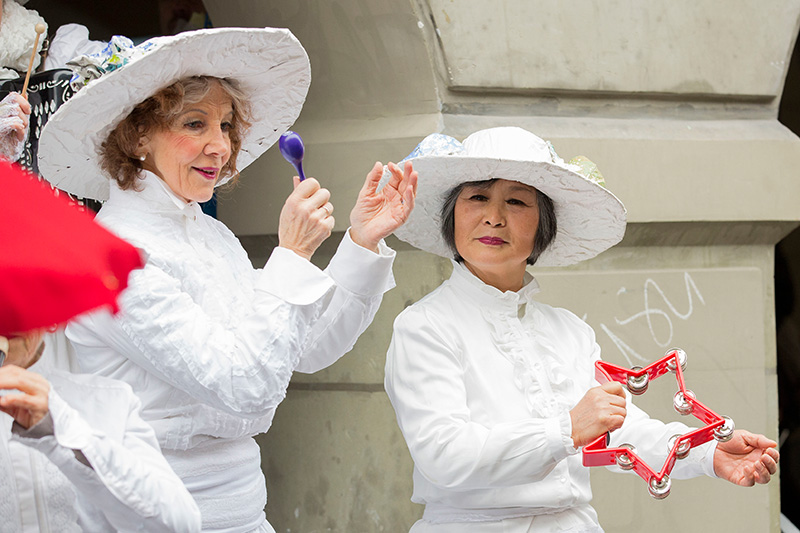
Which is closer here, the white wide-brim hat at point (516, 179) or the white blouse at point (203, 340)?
the white blouse at point (203, 340)

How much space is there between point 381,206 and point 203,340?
597mm

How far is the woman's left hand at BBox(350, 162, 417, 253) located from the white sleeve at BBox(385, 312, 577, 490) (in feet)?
0.74

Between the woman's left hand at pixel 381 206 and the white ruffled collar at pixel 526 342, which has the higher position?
the woman's left hand at pixel 381 206

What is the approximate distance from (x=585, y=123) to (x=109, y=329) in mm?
2286

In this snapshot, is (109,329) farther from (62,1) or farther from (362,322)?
(62,1)

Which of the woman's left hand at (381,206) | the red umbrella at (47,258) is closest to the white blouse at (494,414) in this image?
the woman's left hand at (381,206)

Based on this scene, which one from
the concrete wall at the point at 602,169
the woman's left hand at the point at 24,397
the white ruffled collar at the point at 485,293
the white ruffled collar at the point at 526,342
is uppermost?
the woman's left hand at the point at 24,397

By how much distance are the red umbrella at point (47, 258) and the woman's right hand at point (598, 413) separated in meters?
1.23

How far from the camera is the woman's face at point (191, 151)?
213 centimetres

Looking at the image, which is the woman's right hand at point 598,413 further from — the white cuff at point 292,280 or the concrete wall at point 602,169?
the concrete wall at point 602,169

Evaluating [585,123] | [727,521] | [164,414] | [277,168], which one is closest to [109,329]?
[164,414]

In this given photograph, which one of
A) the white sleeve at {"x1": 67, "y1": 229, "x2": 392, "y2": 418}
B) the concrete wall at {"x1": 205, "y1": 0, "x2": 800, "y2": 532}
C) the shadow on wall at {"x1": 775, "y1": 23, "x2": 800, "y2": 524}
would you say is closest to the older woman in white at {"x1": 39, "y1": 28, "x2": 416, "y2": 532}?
the white sleeve at {"x1": 67, "y1": 229, "x2": 392, "y2": 418}

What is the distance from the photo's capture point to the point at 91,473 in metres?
1.52

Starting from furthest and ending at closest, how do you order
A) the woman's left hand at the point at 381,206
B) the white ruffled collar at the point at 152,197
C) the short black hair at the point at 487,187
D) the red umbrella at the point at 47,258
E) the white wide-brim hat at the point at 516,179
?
1. the short black hair at the point at 487,187
2. the white wide-brim hat at the point at 516,179
3. the woman's left hand at the point at 381,206
4. the white ruffled collar at the point at 152,197
5. the red umbrella at the point at 47,258
